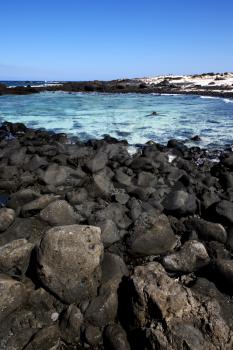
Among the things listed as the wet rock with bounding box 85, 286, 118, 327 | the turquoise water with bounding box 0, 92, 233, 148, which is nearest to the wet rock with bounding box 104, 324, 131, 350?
the wet rock with bounding box 85, 286, 118, 327

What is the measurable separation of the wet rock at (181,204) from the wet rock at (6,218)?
3622 mm

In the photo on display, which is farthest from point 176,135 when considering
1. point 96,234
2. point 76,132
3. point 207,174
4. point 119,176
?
point 96,234

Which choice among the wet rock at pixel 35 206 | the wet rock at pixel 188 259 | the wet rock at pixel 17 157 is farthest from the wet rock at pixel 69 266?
the wet rock at pixel 17 157

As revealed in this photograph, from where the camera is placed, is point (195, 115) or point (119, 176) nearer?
point (119, 176)

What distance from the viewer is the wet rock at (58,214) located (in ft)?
28.5

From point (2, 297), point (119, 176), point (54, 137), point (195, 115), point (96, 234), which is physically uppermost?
point (96, 234)

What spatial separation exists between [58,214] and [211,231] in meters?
3.28

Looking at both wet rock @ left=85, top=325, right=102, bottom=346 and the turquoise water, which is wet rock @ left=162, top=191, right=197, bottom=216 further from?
the turquoise water

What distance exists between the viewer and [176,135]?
70.1 ft

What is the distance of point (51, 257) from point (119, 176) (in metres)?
6.06

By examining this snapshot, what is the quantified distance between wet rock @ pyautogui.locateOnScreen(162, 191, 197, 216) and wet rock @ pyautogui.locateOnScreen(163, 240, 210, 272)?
2272 millimetres

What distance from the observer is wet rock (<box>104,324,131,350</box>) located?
5.32 meters

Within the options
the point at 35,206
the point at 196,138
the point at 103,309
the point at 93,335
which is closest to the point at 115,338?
the point at 93,335

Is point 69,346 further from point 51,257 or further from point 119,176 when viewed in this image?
point 119,176
